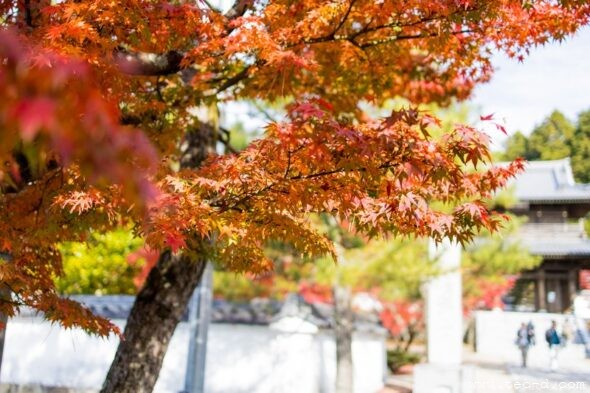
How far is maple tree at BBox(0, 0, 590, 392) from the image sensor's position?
2.18 m

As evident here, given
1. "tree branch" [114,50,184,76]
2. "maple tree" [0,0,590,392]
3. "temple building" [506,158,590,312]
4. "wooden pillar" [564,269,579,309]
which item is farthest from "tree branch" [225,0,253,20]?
"wooden pillar" [564,269,579,309]

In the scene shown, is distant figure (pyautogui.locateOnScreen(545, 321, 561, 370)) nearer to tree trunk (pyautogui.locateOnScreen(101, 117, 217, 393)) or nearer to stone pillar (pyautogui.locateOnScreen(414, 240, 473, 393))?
stone pillar (pyautogui.locateOnScreen(414, 240, 473, 393))

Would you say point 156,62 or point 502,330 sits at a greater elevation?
point 156,62

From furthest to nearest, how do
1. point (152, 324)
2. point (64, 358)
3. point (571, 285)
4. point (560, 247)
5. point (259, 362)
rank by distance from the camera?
1. point (571, 285)
2. point (560, 247)
3. point (64, 358)
4. point (259, 362)
5. point (152, 324)

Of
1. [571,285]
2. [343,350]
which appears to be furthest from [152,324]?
[571,285]

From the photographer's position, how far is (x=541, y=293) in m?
32.3

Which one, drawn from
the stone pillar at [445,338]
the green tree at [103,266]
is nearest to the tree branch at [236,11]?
the stone pillar at [445,338]

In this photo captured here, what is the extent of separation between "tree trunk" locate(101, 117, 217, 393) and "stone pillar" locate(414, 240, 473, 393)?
6.10 m

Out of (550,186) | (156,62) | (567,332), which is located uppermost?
(550,186)

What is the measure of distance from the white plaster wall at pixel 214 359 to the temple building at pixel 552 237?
21.2 meters

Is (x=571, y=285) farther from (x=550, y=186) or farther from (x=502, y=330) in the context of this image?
(x=502, y=330)

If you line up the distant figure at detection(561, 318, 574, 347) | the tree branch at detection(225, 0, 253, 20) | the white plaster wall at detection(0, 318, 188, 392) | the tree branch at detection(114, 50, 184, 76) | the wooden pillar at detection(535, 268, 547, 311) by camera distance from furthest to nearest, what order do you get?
the wooden pillar at detection(535, 268, 547, 311), the distant figure at detection(561, 318, 574, 347), the white plaster wall at detection(0, 318, 188, 392), the tree branch at detection(225, 0, 253, 20), the tree branch at detection(114, 50, 184, 76)

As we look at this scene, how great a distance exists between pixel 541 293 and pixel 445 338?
23763 mm

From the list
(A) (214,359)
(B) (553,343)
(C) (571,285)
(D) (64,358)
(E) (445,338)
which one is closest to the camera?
(E) (445,338)
